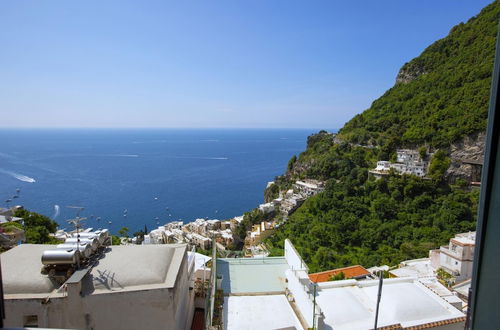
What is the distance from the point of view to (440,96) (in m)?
35.1

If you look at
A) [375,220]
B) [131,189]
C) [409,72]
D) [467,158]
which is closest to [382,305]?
[375,220]

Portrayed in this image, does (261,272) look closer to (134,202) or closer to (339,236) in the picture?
(339,236)

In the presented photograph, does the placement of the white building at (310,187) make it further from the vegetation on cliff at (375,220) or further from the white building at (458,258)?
the white building at (458,258)

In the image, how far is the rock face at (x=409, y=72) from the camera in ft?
148

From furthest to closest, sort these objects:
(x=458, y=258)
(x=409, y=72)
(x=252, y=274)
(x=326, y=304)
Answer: (x=409, y=72), (x=458, y=258), (x=252, y=274), (x=326, y=304)

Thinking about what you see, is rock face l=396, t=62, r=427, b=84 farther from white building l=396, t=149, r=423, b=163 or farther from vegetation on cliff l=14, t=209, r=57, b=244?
vegetation on cliff l=14, t=209, r=57, b=244

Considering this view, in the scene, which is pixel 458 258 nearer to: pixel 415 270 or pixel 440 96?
pixel 415 270

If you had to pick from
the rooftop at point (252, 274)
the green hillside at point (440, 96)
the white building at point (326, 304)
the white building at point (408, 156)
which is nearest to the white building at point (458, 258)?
the white building at point (326, 304)

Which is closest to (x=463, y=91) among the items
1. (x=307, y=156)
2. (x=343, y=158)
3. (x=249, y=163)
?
(x=343, y=158)

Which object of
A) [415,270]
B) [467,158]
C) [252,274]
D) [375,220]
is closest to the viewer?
[252,274]

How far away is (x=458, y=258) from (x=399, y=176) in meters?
17.0

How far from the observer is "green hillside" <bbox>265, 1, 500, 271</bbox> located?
21672 mm

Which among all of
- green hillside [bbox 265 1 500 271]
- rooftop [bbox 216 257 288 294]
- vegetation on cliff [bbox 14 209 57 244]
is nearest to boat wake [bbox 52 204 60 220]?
vegetation on cliff [bbox 14 209 57 244]

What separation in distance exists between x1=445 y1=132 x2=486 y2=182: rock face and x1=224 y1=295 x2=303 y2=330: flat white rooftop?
26.5 m
